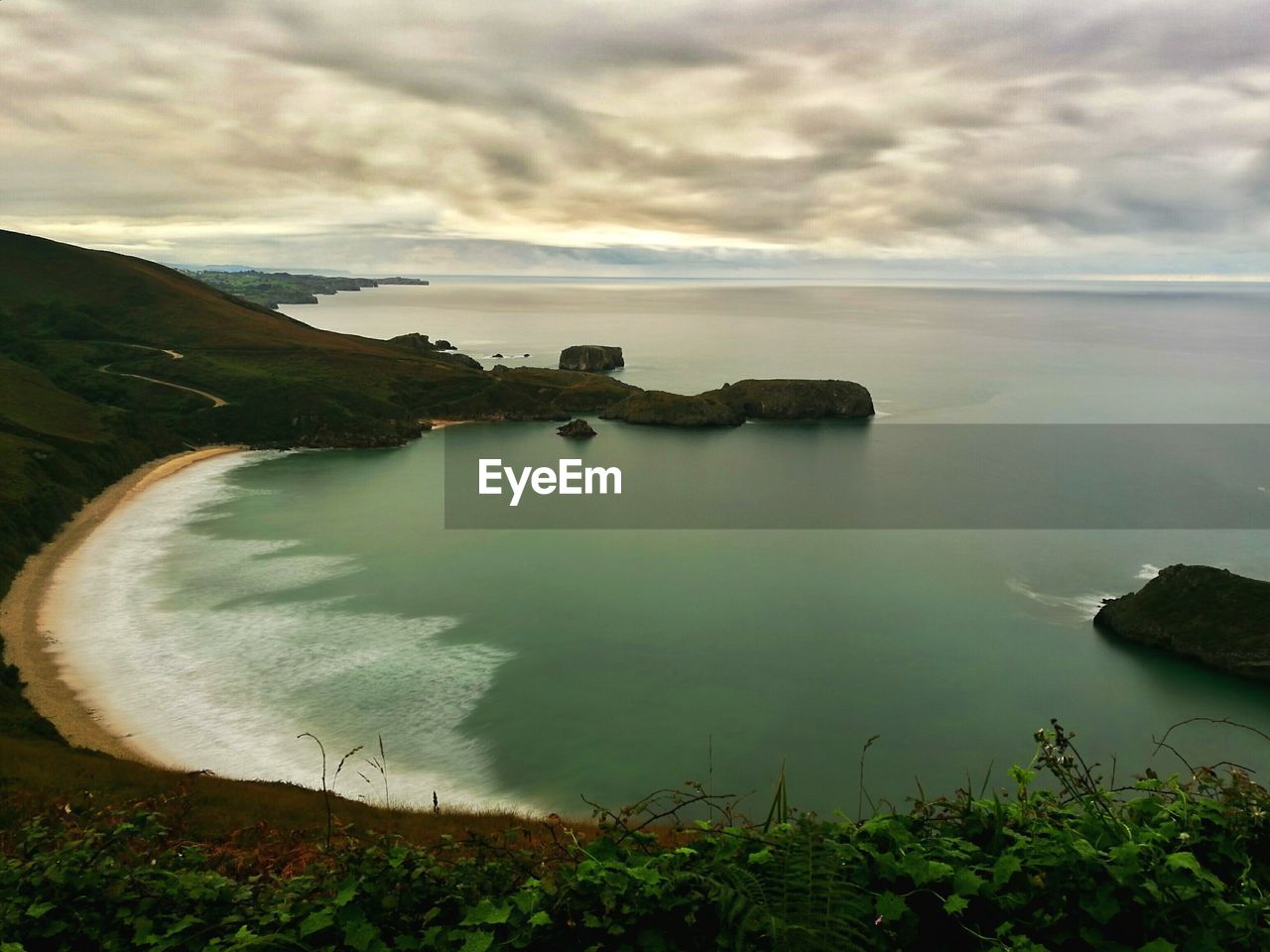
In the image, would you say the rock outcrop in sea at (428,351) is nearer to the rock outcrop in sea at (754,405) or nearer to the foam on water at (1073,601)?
the rock outcrop in sea at (754,405)

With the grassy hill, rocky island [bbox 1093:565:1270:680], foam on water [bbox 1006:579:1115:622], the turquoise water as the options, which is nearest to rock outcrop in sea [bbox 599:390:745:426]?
the grassy hill

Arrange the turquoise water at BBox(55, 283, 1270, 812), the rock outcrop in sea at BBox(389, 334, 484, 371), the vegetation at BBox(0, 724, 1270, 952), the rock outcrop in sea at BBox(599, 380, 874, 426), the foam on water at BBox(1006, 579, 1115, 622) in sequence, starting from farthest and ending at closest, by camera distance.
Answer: the rock outcrop in sea at BBox(389, 334, 484, 371) → the rock outcrop in sea at BBox(599, 380, 874, 426) → the foam on water at BBox(1006, 579, 1115, 622) → the turquoise water at BBox(55, 283, 1270, 812) → the vegetation at BBox(0, 724, 1270, 952)

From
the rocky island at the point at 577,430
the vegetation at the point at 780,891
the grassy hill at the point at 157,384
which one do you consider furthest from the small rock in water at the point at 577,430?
the vegetation at the point at 780,891

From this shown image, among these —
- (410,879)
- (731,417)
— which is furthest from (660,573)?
(731,417)

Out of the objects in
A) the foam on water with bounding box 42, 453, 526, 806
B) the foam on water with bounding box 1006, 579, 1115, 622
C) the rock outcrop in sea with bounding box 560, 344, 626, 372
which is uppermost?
the rock outcrop in sea with bounding box 560, 344, 626, 372

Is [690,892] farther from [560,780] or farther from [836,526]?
[836,526]

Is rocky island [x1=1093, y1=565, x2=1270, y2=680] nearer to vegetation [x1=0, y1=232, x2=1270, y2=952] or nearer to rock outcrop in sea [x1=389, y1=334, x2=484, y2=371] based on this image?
vegetation [x1=0, y1=232, x2=1270, y2=952]
